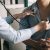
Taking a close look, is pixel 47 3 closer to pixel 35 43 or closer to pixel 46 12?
pixel 46 12

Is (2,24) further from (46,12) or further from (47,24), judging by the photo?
(46,12)

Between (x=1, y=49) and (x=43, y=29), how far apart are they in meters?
1.08

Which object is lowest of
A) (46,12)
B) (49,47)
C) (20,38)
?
(49,47)

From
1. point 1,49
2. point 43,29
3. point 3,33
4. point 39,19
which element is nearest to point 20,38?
point 3,33

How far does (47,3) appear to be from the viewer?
71.8 inches

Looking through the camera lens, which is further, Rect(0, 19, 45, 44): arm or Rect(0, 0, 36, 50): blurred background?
Rect(0, 0, 36, 50): blurred background

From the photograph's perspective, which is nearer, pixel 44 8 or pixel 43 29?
pixel 43 29

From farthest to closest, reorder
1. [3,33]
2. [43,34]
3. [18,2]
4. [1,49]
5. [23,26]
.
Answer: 1. [18,2]
2. [1,49]
3. [23,26]
4. [43,34]
5. [3,33]

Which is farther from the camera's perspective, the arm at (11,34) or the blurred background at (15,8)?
the blurred background at (15,8)

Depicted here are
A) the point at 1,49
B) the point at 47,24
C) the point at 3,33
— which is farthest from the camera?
the point at 1,49

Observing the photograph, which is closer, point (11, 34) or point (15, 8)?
point (11, 34)

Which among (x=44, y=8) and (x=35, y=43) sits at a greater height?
(x=44, y=8)

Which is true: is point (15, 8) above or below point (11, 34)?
above

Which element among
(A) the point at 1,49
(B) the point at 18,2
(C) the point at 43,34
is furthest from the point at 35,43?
(B) the point at 18,2
